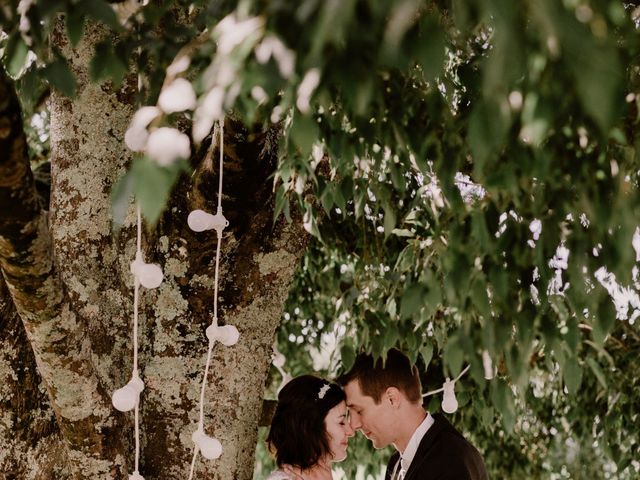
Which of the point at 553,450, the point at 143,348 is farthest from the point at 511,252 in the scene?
the point at 553,450

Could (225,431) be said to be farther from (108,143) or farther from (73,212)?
(108,143)

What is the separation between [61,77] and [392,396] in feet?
6.65

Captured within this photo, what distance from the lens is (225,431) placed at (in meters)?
2.23

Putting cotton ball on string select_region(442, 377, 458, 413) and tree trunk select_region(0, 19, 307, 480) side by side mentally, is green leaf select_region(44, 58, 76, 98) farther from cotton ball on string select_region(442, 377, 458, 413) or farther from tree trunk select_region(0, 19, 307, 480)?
cotton ball on string select_region(442, 377, 458, 413)

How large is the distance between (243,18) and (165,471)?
59.8 inches

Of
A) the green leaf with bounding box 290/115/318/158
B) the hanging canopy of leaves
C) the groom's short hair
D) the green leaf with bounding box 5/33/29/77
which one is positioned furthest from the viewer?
the groom's short hair

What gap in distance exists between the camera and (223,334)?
7.09ft

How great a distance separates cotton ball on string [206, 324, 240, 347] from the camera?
2.13 metres

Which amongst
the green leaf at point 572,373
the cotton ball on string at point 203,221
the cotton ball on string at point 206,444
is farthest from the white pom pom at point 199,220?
the green leaf at point 572,373

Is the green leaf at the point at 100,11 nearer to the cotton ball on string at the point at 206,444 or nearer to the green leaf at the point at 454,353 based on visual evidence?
the green leaf at the point at 454,353

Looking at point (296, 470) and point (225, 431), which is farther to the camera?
point (296, 470)

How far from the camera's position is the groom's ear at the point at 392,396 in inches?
117

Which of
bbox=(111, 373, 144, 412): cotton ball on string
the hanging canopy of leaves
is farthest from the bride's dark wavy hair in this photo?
bbox=(111, 373, 144, 412): cotton ball on string

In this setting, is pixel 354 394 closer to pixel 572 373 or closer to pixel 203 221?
pixel 203 221
